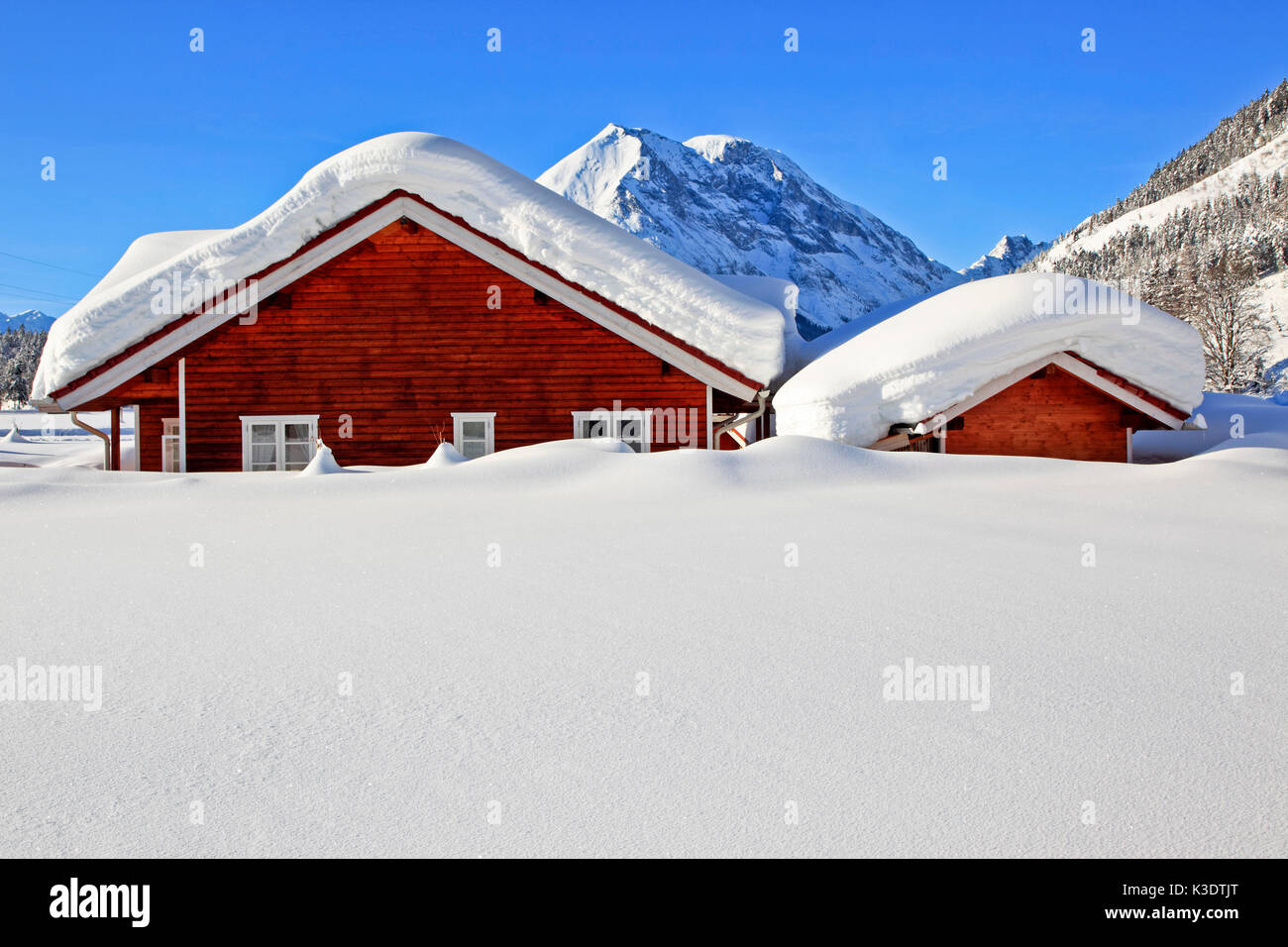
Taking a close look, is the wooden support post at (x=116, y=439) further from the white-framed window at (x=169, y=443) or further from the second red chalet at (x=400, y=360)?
the white-framed window at (x=169, y=443)

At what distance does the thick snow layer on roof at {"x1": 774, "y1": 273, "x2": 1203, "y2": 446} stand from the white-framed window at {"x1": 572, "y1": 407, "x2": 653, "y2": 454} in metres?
2.82

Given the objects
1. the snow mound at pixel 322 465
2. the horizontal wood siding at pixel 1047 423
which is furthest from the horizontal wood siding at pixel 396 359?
the horizontal wood siding at pixel 1047 423

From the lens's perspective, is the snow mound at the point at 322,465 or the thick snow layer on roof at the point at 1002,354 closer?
the snow mound at the point at 322,465

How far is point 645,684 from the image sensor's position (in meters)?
3.64

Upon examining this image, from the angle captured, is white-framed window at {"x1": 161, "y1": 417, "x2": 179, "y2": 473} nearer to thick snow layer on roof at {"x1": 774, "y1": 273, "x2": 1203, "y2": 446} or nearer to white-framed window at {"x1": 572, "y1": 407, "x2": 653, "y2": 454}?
white-framed window at {"x1": 572, "y1": 407, "x2": 653, "y2": 454}

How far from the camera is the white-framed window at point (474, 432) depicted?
1472cm

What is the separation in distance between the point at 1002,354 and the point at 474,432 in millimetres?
8782

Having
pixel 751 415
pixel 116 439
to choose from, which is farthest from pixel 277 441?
pixel 751 415

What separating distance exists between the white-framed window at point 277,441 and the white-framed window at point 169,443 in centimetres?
130

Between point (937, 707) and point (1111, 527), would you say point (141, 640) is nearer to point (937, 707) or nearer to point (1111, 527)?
point (937, 707)

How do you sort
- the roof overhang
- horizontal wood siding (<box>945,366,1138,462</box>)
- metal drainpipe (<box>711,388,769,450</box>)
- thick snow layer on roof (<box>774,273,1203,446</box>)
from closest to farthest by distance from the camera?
thick snow layer on roof (<box>774,273,1203,446</box>) < horizontal wood siding (<box>945,366,1138,462</box>) < the roof overhang < metal drainpipe (<box>711,388,769,450</box>)

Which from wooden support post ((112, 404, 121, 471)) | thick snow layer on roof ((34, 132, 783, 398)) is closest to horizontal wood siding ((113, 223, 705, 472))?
thick snow layer on roof ((34, 132, 783, 398))

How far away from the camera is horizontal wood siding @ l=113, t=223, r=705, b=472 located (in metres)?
14.7
